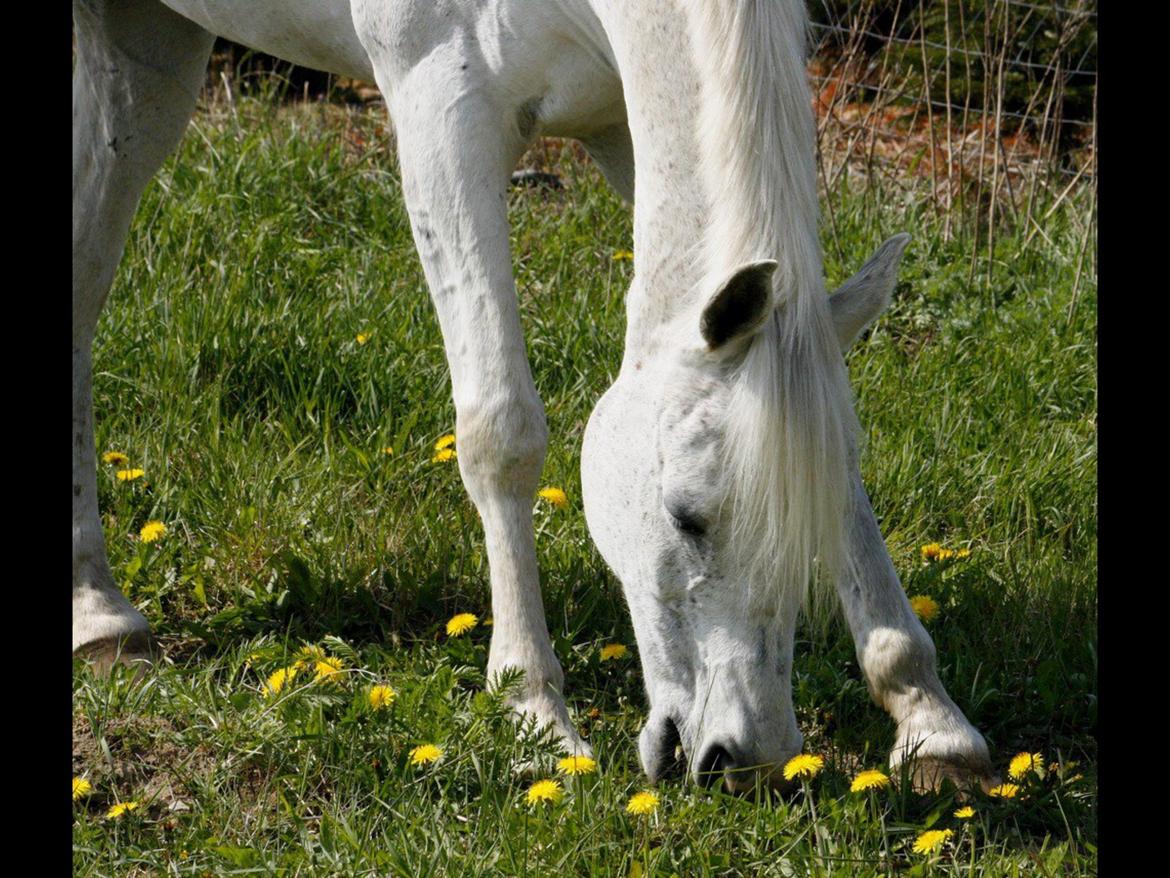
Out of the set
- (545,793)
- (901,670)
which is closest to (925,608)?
(901,670)

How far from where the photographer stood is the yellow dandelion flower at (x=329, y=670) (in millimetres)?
2998

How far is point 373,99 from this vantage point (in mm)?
7121

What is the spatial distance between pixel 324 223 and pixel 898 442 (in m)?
2.37

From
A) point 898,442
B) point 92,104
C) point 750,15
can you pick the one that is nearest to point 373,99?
point 92,104

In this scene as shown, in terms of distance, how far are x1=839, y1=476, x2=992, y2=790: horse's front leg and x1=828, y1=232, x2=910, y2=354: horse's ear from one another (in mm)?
386

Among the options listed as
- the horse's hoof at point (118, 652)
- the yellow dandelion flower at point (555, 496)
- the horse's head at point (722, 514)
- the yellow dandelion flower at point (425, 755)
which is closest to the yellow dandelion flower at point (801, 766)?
the horse's head at point (722, 514)

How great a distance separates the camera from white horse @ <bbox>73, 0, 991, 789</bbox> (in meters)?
2.42

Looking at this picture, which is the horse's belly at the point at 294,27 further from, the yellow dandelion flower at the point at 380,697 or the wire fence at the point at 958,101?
the wire fence at the point at 958,101

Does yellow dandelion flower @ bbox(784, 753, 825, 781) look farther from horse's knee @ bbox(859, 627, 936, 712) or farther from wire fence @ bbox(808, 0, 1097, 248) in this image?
wire fence @ bbox(808, 0, 1097, 248)

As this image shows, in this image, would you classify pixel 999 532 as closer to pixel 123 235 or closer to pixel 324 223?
pixel 123 235

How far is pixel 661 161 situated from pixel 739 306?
399mm

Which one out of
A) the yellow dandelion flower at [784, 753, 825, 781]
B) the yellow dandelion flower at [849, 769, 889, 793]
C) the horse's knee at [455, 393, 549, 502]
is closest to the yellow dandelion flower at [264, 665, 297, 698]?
the horse's knee at [455, 393, 549, 502]

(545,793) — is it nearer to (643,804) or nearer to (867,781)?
(643,804)

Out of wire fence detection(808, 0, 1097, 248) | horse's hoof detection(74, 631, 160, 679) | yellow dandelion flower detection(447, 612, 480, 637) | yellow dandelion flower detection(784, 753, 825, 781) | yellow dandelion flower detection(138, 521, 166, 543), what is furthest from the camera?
wire fence detection(808, 0, 1097, 248)
